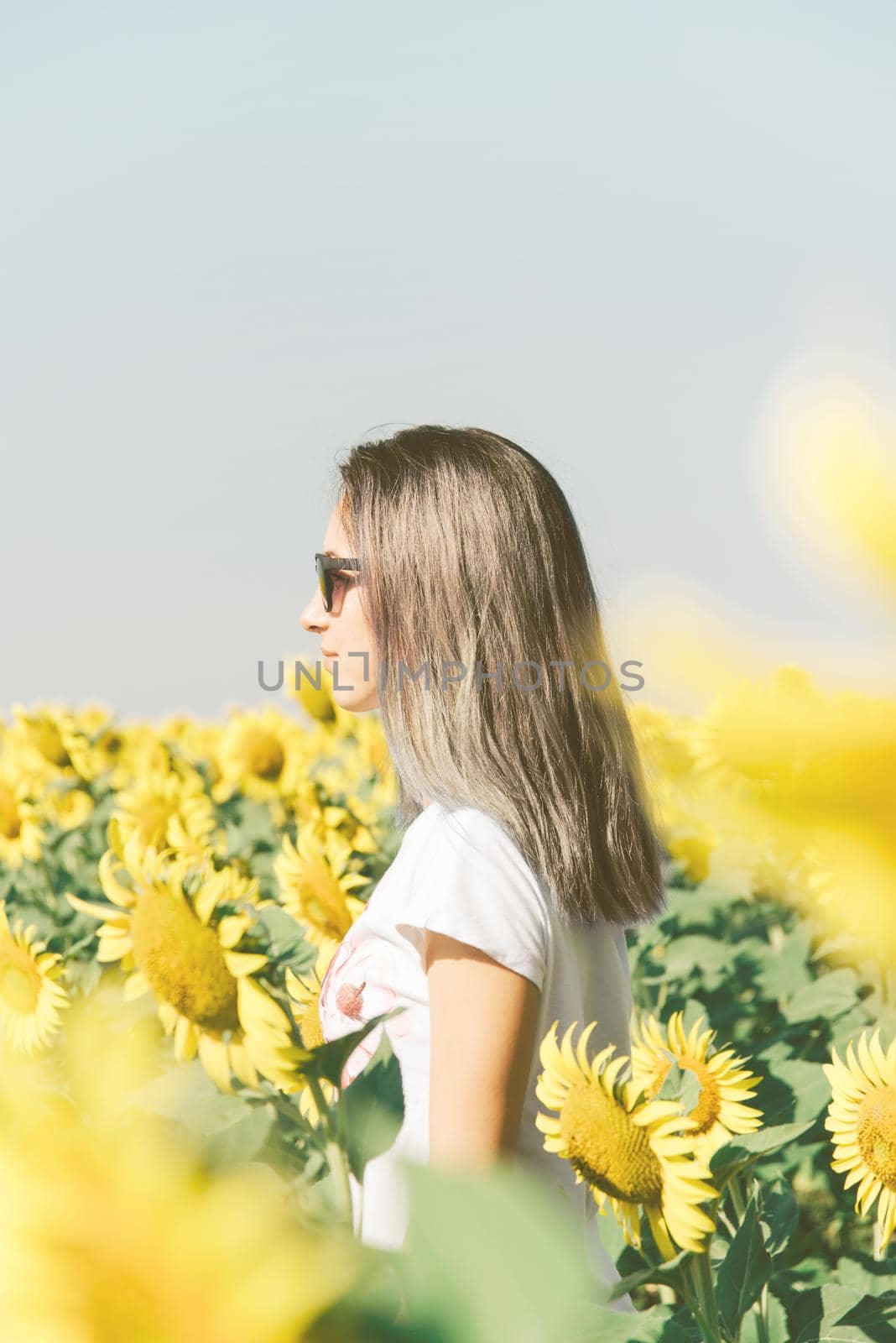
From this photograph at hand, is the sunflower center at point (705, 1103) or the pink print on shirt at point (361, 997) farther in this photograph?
the pink print on shirt at point (361, 997)

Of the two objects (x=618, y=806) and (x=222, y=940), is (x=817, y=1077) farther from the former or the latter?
(x=222, y=940)

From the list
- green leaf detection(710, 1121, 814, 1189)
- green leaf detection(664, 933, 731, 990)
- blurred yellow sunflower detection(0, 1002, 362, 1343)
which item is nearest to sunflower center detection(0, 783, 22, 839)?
green leaf detection(664, 933, 731, 990)

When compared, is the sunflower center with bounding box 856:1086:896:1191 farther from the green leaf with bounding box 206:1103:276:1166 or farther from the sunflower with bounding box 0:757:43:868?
the sunflower with bounding box 0:757:43:868

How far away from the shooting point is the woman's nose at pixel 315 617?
1.62m

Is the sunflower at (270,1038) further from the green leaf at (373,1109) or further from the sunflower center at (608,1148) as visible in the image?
the sunflower center at (608,1148)

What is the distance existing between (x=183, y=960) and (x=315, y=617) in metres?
0.52

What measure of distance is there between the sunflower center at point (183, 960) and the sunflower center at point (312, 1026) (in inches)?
4.7

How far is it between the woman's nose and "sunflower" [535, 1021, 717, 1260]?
764 mm

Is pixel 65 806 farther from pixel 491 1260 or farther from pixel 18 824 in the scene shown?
pixel 491 1260

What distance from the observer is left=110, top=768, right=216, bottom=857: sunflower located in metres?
2.62

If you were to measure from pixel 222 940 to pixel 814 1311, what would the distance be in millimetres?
720

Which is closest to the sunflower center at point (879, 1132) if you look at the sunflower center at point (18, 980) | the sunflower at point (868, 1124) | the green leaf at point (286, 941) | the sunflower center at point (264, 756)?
the sunflower at point (868, 1124)

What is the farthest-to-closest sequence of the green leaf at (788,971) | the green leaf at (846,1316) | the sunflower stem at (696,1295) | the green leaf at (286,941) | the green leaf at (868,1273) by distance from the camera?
1. the green leaf at (788,971)
2. the green leaf at (286,941)
3. the green leaf at (868,1273)
4. the green leaf at (846,1316)
5. the sunflower stem at (696,1295)

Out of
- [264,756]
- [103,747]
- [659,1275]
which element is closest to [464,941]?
[659,1275]
